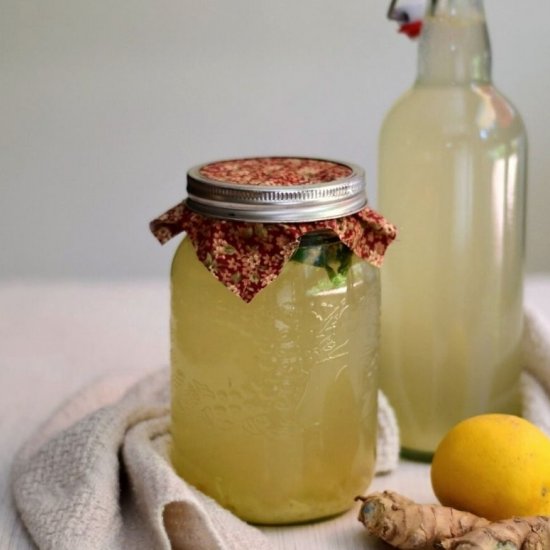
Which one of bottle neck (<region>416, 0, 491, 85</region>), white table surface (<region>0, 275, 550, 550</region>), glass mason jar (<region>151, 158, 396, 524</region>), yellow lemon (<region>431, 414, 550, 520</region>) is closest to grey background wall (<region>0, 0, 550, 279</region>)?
white table surface (<region>0, 275, 550, 550</region>)

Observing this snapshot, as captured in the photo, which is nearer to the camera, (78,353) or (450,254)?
(450,254)

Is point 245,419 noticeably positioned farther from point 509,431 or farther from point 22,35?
point 22,35

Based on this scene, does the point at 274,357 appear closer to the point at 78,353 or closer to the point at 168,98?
the point at 78,353

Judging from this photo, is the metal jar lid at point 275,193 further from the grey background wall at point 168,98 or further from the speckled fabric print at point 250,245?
the grey background wall at point 168,98

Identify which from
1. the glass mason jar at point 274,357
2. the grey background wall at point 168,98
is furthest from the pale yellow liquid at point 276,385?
the grey background wall at point 168,98

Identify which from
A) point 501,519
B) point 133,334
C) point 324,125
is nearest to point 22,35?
point 324,125

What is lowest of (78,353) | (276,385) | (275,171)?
(78,353)

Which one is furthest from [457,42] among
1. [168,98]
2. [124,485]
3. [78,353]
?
[168,98]
